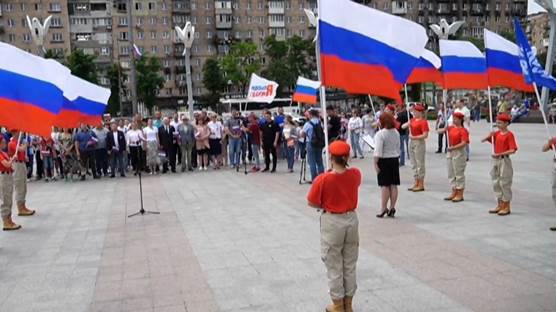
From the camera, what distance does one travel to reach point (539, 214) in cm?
939

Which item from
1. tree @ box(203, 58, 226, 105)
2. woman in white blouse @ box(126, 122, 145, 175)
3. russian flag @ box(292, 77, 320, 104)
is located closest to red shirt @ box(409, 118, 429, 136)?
russian flag @ box(292, 77, 320, 104)

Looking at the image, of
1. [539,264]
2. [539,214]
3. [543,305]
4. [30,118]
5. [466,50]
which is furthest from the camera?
[466,50]

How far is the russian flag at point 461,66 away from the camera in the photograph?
12.9m

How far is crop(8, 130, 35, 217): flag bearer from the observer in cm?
1073

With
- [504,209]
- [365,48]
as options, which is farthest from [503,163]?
[365,48]

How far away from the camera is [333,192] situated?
5.34 m

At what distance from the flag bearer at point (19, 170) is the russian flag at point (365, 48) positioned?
261 inches

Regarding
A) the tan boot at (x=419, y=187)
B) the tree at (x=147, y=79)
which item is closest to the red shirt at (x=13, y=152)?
the tan boot at (x=419, y=187)

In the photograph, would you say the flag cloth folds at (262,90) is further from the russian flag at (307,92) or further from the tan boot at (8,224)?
the tan boot at (8,224)

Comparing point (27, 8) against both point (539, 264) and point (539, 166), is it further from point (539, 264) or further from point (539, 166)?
point (539, 264)

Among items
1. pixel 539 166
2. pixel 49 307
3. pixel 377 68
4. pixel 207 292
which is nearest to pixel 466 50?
pixel 539 166

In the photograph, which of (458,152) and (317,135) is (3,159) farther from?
(458,152)

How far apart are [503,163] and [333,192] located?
5.35 m

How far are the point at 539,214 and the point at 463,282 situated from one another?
165 inches
